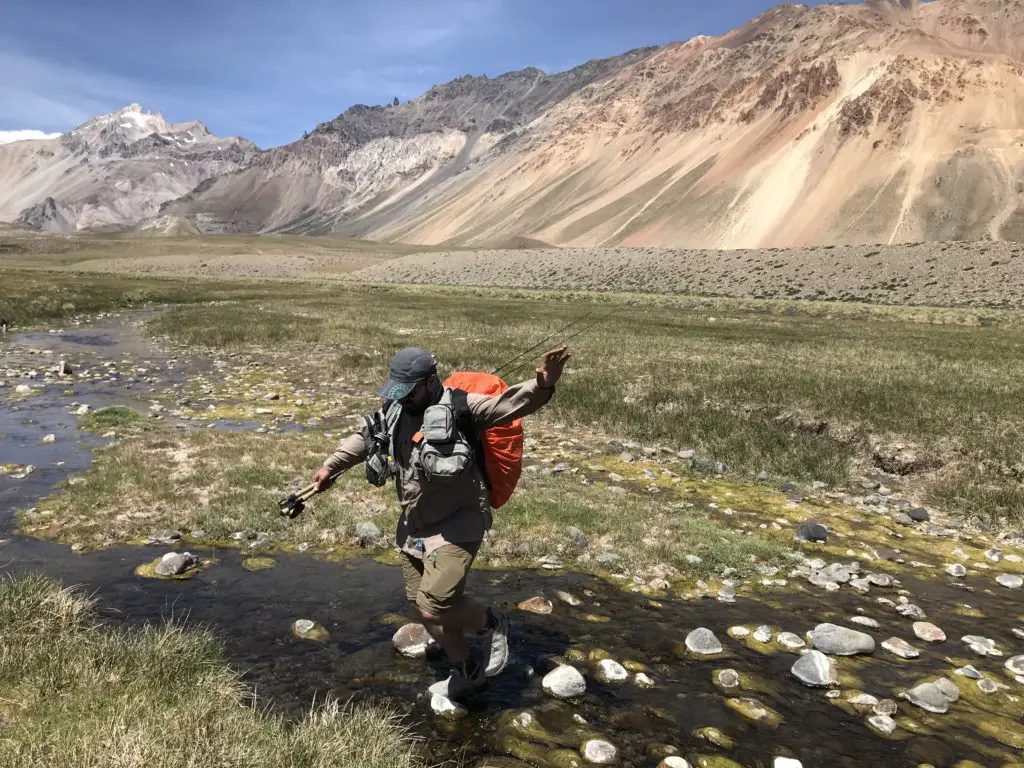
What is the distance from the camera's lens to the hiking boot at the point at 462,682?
628 cm

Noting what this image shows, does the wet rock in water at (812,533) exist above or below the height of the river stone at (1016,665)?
below

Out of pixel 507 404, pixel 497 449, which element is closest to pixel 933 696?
pixel 497 449

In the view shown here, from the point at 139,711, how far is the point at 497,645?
3285mm

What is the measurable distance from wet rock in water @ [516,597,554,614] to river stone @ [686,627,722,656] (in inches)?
71.2

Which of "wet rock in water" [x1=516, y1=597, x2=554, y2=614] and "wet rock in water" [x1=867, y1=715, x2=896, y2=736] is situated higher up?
"wet rock in water" [x1=867, y1=715, x2=896, y2=736]

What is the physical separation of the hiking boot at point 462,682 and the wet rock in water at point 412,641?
2.20 ft

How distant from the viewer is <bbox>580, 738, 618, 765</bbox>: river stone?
545 cm

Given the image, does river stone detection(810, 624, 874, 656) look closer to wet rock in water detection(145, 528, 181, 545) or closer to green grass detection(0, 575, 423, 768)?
green grass detection(0, 575, 423, 768)

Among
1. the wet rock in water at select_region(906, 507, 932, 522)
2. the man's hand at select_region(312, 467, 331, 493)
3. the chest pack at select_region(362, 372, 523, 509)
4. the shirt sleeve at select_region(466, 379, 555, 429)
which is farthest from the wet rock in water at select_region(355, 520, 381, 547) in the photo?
the wet rock in water at select_region(906, 507, 932, 522)

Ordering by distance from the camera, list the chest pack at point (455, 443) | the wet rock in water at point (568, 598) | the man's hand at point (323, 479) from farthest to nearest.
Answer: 1. the wet rock in water at point (568, 598)
2. the man's hand at point (323, 479)
3. the chest pack at point (455, 443)

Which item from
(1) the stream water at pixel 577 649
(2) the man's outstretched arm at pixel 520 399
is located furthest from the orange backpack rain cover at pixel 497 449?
(1) the stream water at pixel 577 649

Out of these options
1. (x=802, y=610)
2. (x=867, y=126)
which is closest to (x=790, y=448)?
(x=802, y=610)

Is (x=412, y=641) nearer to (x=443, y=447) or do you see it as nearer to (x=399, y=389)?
(x=443, y=447)

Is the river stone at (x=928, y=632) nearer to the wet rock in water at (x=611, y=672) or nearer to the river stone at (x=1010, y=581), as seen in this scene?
the river stone at (x=1010, y=581)
